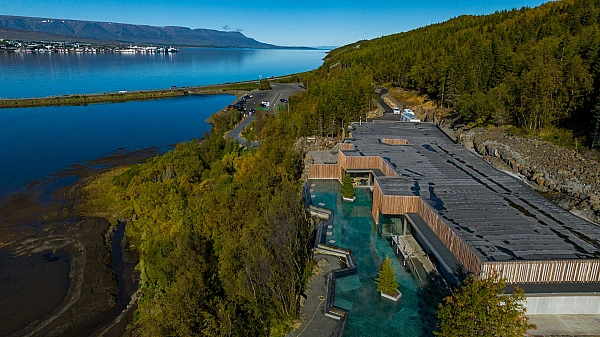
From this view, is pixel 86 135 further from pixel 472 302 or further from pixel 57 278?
pixel 472 302

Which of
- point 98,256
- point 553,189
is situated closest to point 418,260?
point 553,189

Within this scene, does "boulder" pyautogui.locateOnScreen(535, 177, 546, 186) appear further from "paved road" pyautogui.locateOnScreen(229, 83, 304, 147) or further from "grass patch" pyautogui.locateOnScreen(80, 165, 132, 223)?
"paved road" pyautogui.locateOnScreen(229, 83, 304, 147)

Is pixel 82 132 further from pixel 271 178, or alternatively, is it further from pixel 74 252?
pixel 271 178

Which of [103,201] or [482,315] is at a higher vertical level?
[482,315]

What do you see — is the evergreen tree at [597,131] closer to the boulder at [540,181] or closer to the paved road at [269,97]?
the boulder at [540,181]

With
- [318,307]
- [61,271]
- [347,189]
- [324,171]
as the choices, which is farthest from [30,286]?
[324,171]

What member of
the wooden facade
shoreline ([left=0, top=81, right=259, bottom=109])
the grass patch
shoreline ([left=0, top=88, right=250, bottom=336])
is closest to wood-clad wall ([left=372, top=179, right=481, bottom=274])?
the wooden facade
